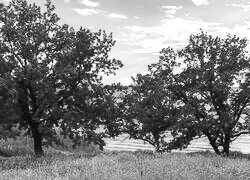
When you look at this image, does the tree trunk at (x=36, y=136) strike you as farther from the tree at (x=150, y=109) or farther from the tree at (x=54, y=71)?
the tree at (x=150, y=109)

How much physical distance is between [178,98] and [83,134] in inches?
381

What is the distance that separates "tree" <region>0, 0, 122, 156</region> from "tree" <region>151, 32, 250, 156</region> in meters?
6.64

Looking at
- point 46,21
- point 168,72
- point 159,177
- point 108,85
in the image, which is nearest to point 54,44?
point 46,21

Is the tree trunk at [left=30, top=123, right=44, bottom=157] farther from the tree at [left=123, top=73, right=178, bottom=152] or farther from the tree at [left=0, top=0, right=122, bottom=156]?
the tree at [left=123, top=73, right=178, bottom=152]

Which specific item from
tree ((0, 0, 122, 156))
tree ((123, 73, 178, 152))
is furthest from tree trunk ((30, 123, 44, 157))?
tree ((123, 73, 178, 152))

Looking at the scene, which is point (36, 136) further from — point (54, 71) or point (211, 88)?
point (211, 88)

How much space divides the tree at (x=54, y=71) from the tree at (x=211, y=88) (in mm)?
6641

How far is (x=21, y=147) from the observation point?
1298 inches

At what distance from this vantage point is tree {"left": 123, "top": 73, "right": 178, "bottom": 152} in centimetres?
2709

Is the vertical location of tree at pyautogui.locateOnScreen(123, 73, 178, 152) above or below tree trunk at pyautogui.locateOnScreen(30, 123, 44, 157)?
above

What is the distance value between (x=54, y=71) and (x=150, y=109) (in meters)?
10.7

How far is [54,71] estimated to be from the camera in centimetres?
2038

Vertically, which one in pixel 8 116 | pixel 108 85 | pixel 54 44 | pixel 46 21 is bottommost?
pixel 8 116

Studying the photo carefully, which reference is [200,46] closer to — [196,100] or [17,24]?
[196,100]
